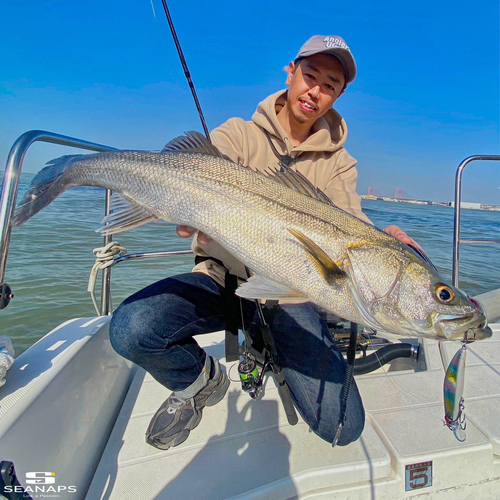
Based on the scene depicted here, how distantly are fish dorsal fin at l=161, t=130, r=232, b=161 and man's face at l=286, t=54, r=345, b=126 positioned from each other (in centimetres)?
97

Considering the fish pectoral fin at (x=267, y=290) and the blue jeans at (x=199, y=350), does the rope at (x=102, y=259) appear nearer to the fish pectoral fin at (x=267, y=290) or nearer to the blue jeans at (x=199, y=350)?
the blue jeans at (x=199, y=350)

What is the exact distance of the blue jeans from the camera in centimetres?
209

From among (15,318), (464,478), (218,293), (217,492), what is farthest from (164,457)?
(15,318)

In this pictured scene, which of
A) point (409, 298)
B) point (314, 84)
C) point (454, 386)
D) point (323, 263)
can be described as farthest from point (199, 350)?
point (314, 84)

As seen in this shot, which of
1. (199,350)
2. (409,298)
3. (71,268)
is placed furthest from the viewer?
(71,268)

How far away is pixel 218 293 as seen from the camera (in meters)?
2.41

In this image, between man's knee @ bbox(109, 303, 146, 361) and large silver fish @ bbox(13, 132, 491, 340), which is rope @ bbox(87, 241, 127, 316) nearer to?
man's knee @ bbox(109, 303, 146, 361)

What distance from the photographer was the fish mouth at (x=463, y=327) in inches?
59.2

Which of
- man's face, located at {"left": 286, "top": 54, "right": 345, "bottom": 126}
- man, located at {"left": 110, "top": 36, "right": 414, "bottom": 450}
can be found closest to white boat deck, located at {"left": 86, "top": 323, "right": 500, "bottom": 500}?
man, located at {"left": 110, "top": 36, "right": 414, "bottom": 450}

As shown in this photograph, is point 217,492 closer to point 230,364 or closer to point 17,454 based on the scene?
point 17,454

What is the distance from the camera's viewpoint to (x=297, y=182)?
1.93m

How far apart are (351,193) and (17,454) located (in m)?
2.44

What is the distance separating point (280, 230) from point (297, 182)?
1.12 feet

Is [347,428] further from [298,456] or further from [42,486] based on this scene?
[42,486]
